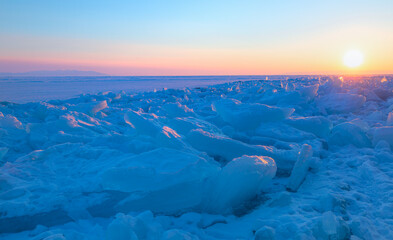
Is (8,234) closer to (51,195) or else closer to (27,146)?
(51,195)

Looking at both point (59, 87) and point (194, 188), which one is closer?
point (194, 188)

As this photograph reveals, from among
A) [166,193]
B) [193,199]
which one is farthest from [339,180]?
[166,193]

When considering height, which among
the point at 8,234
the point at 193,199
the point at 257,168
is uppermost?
the point at 257,168

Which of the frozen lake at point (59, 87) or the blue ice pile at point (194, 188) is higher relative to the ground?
the frozen lake at point (59, 87)

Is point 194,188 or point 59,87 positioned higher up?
point 59,87

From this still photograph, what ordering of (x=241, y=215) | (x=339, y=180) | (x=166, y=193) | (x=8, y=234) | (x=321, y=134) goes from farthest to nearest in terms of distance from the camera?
(x=321, y=134) → (x=339, y=180) → (x=166, y=193) → (x=241, y=215) → (x=8, y=234)

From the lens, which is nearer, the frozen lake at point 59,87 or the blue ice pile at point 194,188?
the blue ice pile at point 194,188

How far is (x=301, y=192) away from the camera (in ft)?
6.31

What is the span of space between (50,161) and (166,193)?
1366 millimetres

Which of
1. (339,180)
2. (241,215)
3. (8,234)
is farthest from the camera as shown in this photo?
(339,180)

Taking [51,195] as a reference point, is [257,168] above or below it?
above

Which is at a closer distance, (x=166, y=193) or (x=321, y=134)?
(x=166, y=193)

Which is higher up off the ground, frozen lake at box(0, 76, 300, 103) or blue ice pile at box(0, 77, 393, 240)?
frozen lake at box(0, 76, 300, 103)

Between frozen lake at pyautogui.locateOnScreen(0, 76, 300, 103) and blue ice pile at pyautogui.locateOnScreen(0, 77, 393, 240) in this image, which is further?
frozen lake at pyautogui.locateOnScreen(0, 76, 300, 103)
